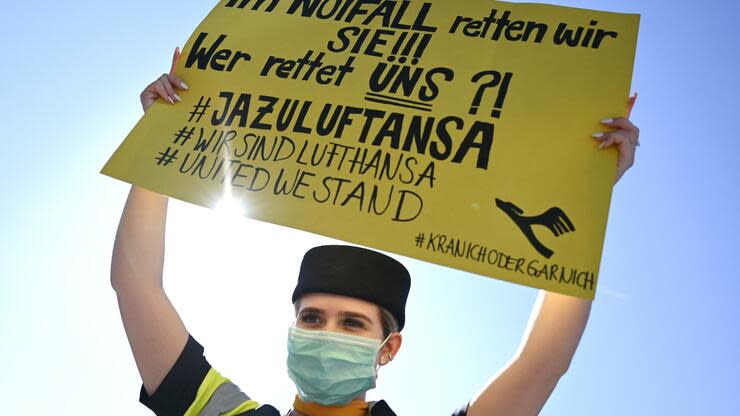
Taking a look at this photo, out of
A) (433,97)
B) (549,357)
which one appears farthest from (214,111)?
(549,357)

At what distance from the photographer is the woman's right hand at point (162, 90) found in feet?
14.9

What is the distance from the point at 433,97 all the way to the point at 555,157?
0.78 meters

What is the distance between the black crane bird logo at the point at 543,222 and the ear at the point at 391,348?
3.77 ft

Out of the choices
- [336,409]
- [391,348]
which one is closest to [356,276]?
[391,348]

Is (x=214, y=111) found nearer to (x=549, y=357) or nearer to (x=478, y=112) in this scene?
(x=478, y=112)

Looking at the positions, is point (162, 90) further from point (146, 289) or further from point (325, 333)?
point (325, 333)

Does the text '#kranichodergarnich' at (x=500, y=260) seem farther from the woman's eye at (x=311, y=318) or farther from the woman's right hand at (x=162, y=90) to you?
the woman's right hand at (x=162, y=90)

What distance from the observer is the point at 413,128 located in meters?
4.08

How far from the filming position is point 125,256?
13.3 ft

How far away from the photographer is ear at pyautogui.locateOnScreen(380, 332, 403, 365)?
4320 millimetres

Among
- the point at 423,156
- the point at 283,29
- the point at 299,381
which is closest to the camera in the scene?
the point at 423,156

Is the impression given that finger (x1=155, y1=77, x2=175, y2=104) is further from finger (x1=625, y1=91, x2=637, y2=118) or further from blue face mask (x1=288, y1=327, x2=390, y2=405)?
finger (x1=625, y1=91, x2=637, y2=118)

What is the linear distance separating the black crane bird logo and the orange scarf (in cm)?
133

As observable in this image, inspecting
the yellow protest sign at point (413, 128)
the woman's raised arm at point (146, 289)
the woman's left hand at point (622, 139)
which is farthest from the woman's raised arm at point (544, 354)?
the woman's raised arm at point (146, 289)
